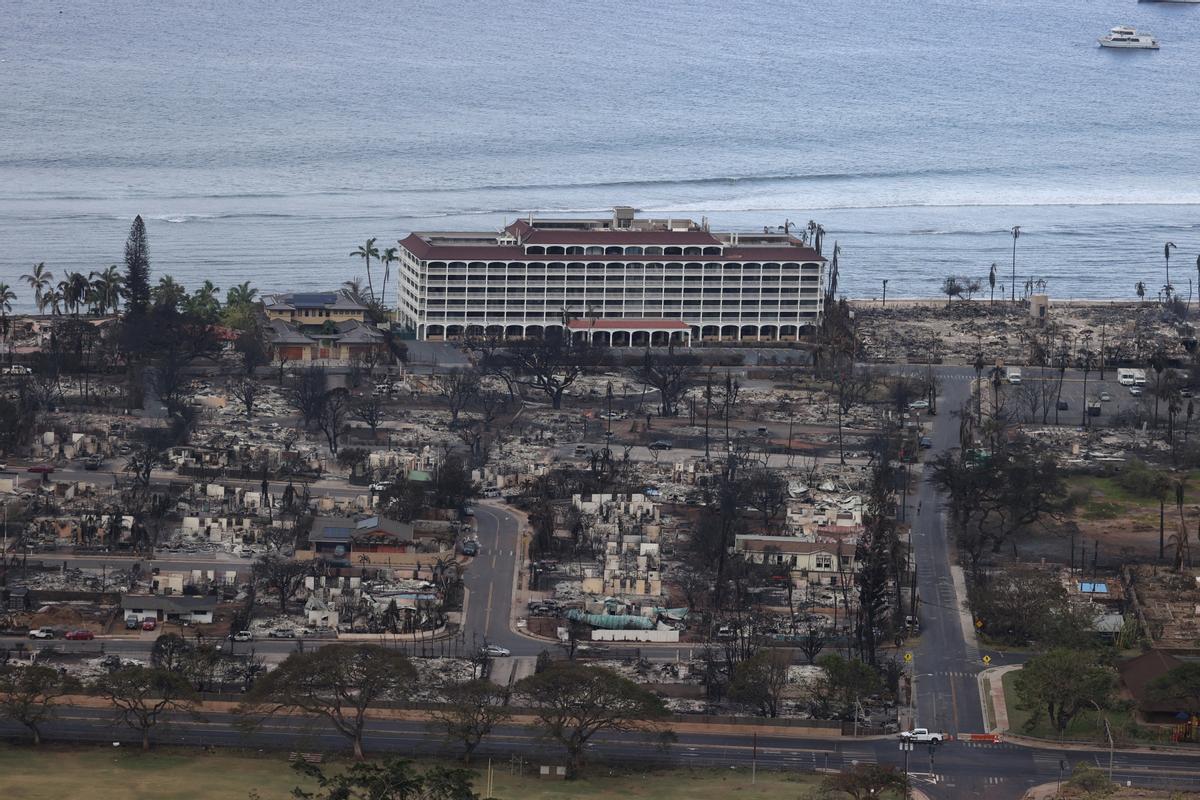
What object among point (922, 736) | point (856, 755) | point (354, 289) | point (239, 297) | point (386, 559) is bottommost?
point (856, 755)

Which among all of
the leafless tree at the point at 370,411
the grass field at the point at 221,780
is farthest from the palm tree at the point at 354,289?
the grass field at the point at 221,780

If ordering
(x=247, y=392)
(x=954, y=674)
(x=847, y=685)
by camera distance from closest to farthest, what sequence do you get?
(x=847, y=685) → (x=954, y=674) → (x=247, y=392)

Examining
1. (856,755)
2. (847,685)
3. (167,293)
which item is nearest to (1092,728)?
(847,685)

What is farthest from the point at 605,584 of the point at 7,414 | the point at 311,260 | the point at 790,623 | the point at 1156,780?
the point at 311,260

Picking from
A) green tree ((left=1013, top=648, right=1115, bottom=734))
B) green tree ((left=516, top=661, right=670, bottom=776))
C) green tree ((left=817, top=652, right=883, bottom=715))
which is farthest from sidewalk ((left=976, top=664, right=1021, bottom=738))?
green tree ((left=516, top=661, right=670, bottom=776))

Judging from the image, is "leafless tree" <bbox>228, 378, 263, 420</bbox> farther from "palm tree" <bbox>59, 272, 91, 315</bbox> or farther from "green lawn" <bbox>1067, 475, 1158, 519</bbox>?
"green lawn" <bbox>1067, 475, 1158, 519</bbox>

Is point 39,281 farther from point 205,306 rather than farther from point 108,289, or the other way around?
point 205,306

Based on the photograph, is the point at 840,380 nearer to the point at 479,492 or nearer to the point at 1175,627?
the point at 479,492
